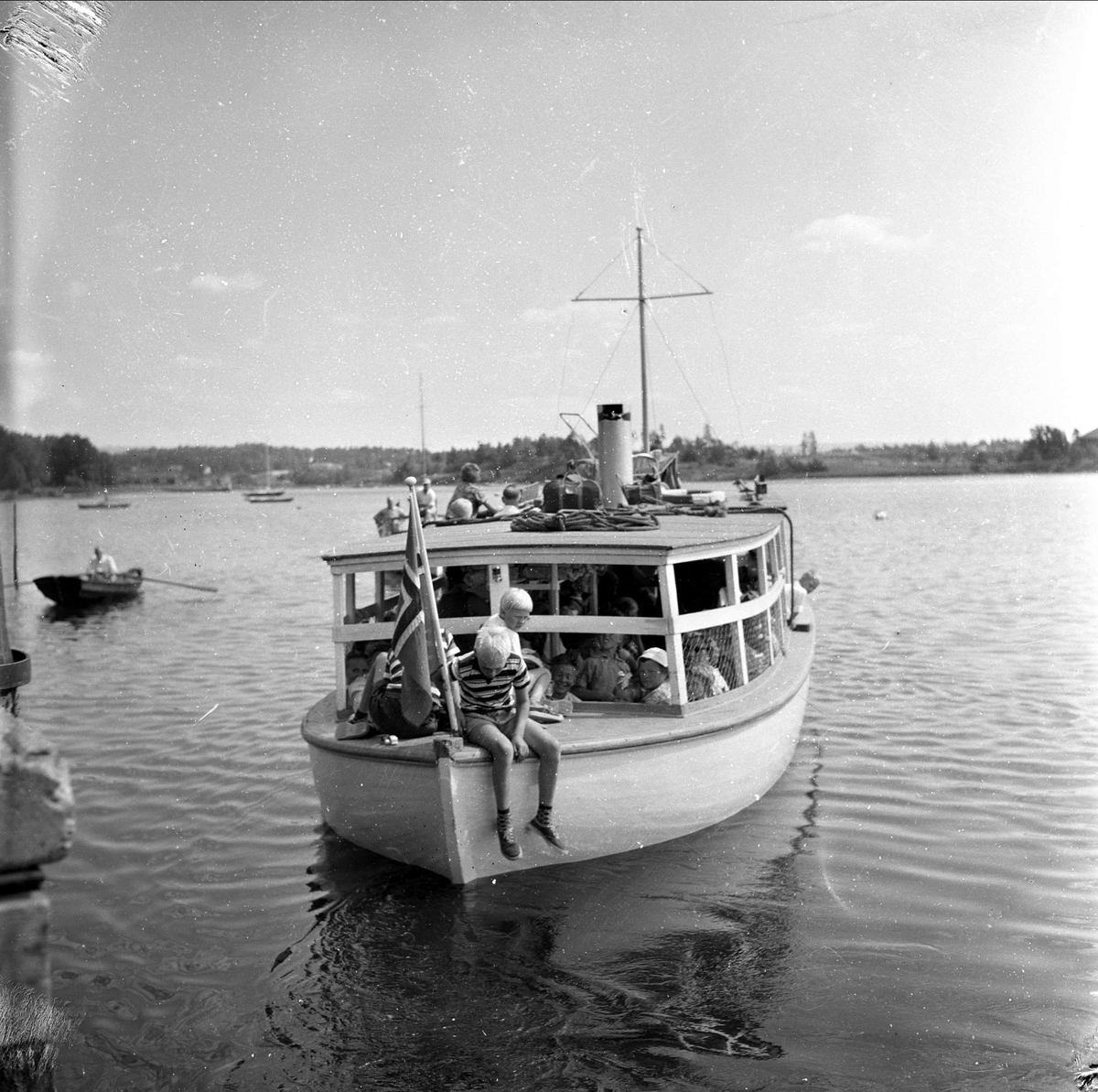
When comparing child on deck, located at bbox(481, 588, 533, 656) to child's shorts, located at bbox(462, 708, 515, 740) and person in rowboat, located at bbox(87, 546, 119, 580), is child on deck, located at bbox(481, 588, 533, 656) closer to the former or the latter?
child's shorts, located at bbox(462, 708, 515, 740)

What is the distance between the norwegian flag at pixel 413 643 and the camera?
7660 mm

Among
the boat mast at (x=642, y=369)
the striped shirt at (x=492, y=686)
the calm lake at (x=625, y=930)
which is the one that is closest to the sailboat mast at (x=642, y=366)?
the boat mast at (x=642, y=369)

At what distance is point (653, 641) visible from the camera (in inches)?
400

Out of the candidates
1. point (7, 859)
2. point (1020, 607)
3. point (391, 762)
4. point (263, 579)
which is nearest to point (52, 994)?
point (391, 762)

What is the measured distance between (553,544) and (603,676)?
1.20m

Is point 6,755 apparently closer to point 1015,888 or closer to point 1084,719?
point 1015,888

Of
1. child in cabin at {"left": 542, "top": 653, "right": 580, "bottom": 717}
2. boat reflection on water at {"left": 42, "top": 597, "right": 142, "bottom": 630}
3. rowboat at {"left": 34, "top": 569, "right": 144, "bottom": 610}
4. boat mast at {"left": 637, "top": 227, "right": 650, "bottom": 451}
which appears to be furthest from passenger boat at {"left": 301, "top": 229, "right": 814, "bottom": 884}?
rowboat at {"left": 34, "top": 569, "right": 144, "bottom": 610}

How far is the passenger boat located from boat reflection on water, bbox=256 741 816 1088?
0.28 m

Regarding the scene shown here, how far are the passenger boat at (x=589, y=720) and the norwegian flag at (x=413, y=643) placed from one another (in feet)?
0.42

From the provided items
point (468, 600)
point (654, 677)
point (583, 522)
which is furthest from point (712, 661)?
point (468, 600)

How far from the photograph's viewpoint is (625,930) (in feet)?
25.7

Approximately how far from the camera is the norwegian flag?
25.1 feet

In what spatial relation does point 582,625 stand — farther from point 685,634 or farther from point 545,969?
point 545,969

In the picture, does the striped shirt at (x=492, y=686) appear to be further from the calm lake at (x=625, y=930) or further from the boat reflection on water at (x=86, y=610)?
the boat reflection on water at (x=86, y=610)
